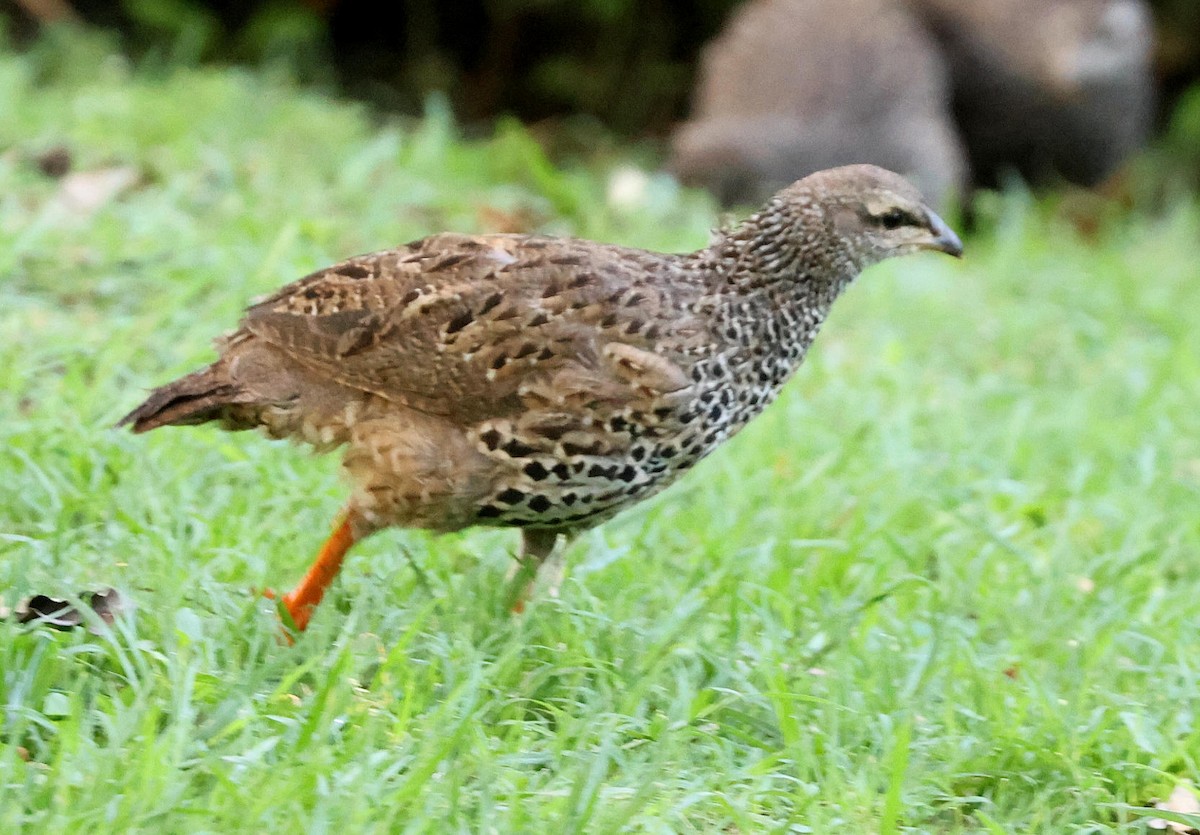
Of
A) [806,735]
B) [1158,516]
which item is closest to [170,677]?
[806,735]

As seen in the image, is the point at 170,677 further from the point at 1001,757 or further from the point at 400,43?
the point at 400,43

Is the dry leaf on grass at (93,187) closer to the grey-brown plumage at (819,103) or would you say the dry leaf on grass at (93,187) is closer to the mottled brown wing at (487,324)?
the mottled brown wing at (487,324)

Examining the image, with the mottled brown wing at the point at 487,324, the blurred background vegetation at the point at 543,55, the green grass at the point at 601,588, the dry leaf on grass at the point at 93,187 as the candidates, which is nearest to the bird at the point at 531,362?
the mottled brown wing at the point at 487,324

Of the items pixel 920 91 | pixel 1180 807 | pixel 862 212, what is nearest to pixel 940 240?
pixel 862 212

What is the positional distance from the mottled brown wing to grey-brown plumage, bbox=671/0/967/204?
4696 millimetres

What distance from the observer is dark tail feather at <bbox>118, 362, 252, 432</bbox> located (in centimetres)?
346

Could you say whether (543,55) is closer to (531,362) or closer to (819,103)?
(819,103)

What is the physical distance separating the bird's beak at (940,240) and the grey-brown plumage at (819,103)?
14.2 feet

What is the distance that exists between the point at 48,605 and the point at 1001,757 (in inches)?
80.1

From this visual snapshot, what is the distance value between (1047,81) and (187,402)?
634 cm

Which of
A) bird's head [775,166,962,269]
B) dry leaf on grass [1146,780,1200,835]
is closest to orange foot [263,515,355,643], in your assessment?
bird's head [775,166,962,269]

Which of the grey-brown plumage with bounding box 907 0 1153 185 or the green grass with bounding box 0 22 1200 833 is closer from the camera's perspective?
the green grass with bounding box 0 22 1200 833

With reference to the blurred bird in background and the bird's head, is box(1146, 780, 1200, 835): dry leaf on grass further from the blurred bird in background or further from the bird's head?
the blurred bird in background

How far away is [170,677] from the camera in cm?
291
